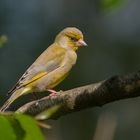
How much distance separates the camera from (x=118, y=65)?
1331 cm

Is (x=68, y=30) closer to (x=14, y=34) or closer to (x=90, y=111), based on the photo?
(x=90, y=111)

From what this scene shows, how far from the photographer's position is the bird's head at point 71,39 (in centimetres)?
631

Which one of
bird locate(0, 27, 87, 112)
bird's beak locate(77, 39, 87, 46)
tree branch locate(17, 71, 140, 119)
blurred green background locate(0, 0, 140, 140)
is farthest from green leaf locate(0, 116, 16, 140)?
blurred green background locate(0, 0, 140, 140)

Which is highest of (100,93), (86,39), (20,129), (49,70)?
(20,129)

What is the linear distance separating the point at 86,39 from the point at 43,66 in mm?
8624

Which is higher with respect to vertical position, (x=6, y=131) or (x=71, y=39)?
(x=6, y=131)

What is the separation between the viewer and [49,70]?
18.8 feet

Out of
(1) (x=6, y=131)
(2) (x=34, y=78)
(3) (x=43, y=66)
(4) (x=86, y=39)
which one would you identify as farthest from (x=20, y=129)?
(4) (x=86, y=39)

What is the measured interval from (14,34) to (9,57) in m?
0.70

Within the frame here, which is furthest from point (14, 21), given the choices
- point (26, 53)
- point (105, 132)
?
point (105, 132)

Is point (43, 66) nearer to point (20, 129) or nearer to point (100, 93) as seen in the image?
point (100, 93)

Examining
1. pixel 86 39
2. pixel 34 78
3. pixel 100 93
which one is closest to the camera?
pixel 100 93

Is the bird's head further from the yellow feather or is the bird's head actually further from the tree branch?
the tree branch

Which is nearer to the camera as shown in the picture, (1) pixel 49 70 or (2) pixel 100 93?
(2) pixel 100 93
